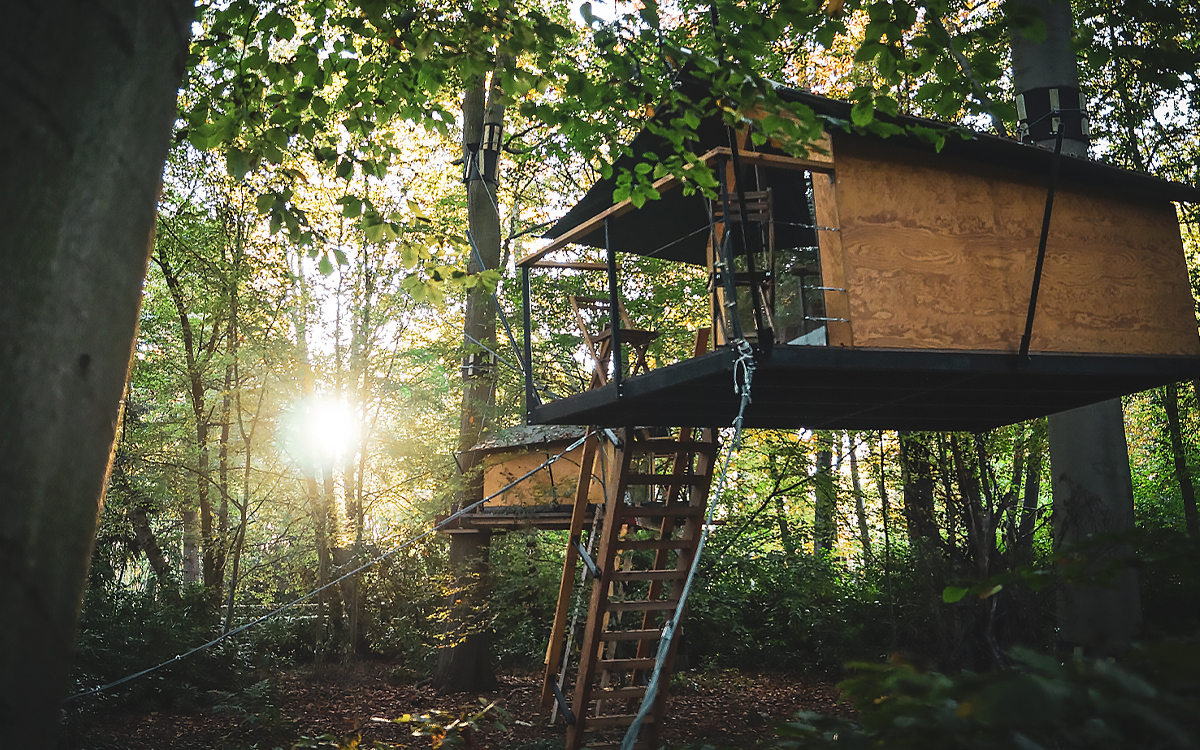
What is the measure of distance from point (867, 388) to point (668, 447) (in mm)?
2225

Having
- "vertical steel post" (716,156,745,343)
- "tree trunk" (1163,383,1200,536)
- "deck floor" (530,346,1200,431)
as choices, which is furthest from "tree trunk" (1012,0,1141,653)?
"tree trunk" (1163,383,1200,536)

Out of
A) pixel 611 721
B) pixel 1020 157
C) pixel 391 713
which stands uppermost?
pixel 1020 157

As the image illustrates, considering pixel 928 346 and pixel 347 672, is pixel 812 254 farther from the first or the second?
pixel 347 672

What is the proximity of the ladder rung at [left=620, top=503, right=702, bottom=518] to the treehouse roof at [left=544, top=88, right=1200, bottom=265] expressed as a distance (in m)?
2.31

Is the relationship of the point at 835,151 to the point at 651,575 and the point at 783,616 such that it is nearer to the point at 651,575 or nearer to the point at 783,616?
the point at 651,575

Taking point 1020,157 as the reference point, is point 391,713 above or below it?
below

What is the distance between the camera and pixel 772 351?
16.3 ft

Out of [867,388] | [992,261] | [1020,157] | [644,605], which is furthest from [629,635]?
[1020,157]

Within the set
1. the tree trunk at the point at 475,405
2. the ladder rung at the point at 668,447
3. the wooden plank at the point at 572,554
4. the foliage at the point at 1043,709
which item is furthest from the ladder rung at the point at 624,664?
the foliage at the point at 1043,709

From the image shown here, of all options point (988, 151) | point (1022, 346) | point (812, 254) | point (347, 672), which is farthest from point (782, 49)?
point (347, 672)

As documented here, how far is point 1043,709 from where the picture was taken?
1.11m

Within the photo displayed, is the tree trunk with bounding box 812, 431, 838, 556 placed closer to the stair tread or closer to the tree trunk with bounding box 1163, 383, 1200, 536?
the stair tread

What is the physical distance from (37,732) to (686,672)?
10.5 metres

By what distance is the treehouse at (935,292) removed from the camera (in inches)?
210
